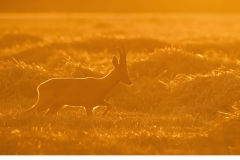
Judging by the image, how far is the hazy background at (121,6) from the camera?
85562 millimetres

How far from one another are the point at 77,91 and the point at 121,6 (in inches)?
3136

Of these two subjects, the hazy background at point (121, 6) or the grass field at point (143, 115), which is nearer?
the grass field at point (143, 115)

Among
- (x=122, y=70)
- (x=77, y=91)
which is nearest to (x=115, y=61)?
(x=122, y=70)

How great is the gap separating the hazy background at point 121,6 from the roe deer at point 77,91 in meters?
72.2

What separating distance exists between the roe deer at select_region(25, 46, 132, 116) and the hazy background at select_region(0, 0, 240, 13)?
237ft

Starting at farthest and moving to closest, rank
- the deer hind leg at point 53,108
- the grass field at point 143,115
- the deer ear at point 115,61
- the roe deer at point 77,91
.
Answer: the deer ear at point 115,61 < the deer hind leg at point 53,108 < the roe deer at point 77,91 < the grass field at point 143,115

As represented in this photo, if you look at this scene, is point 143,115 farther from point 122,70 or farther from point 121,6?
point 121,6

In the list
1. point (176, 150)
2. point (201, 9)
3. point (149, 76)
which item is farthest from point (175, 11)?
point (176, 150)

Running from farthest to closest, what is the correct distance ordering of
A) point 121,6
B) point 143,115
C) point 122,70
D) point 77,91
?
point 121,6
point 143,115
point 122,70
point 77,91

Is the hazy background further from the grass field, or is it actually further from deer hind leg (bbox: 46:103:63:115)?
deer hind leg (bbox: 46:103:63:115)

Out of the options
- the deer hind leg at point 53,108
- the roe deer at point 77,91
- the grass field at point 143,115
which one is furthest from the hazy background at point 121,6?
the deer hind leg at point 53,108

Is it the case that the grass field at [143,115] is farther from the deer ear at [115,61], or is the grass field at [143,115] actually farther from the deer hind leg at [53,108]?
the deer ear at [115,61]

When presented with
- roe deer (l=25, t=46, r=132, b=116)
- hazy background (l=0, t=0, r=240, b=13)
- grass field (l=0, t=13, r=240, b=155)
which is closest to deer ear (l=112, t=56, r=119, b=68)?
roe deer (l=25, t=46, r=132, b=116)

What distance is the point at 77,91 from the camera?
12359 mm
